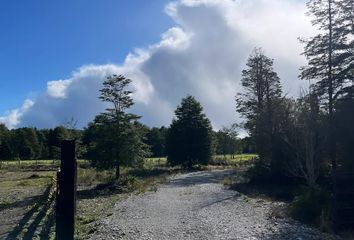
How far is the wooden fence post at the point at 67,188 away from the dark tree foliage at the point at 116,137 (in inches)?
1132

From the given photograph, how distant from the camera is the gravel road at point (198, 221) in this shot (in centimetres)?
1418

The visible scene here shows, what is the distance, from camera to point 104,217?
18.7m

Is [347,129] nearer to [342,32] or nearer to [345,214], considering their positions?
[342,32]

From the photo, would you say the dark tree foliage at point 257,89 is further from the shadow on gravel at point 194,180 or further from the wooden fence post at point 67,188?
the wooden fence post at point 67,188

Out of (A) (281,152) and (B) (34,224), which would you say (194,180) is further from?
(B) (34,224)

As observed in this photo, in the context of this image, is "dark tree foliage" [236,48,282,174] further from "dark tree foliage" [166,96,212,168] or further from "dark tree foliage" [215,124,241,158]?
"dark tree foliage" [215,124,241,158]

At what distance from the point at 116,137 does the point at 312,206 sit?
21229 millimetres

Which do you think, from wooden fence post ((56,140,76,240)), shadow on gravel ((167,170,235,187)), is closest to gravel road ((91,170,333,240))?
wooden fence post ((56,140,76,240))

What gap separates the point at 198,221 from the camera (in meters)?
17.0

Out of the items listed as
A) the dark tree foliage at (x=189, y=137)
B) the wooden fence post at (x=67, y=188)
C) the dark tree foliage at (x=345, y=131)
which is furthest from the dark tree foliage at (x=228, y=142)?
the wooden fence post at (x=67, y=188)

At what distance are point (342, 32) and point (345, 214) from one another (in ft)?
67.7

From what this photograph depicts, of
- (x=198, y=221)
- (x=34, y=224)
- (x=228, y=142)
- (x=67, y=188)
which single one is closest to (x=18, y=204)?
(x=34, y=224)

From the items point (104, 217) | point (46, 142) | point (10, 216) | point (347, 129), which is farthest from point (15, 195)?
point (46, 142)

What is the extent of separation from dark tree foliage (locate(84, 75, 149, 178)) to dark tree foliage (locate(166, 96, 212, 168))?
23.6 meters
